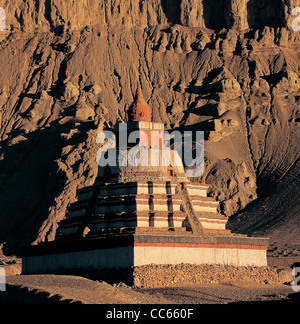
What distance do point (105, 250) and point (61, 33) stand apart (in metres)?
79.9

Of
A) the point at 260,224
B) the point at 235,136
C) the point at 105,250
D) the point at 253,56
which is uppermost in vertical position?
the point at 253,56

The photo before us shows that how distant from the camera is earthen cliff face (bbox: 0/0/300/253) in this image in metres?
118

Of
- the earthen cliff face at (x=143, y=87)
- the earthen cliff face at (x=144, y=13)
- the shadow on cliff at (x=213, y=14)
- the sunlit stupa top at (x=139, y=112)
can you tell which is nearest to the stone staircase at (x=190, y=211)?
the sunlit stupa top at (x=139, y=112)

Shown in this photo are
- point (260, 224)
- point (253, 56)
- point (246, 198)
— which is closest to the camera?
point (260, 224)

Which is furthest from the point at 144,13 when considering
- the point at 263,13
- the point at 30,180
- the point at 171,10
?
the point at 30,180

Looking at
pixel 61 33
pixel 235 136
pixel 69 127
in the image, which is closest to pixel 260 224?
pixel 235 136

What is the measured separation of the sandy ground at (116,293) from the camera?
55.1 m

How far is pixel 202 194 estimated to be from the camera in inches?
2985

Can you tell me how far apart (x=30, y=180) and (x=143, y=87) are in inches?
939

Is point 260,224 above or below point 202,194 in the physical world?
above

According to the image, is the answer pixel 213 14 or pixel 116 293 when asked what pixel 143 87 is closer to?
pixel 213 14

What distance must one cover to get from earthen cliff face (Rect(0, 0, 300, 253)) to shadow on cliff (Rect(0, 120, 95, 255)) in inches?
5.9

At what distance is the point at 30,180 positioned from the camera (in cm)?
12281

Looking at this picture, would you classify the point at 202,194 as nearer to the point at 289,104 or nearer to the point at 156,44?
the point at 289,104
